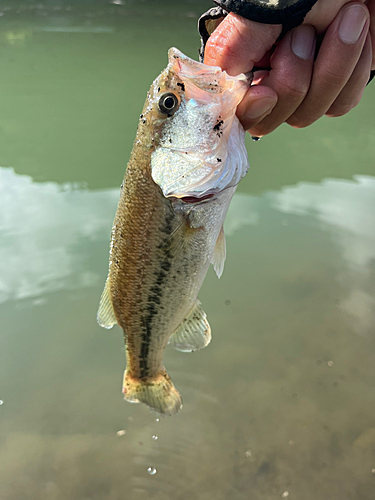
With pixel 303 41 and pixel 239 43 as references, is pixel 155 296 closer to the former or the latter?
pixel 239 43

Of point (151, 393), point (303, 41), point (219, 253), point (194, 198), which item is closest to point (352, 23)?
point (303, 41)

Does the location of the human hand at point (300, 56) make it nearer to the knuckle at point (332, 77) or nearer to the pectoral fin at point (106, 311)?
the knuckle at point (332, 77)

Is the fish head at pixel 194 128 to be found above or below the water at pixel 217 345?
above

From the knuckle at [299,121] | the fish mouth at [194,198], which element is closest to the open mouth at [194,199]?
the fish mouth at [194,198]

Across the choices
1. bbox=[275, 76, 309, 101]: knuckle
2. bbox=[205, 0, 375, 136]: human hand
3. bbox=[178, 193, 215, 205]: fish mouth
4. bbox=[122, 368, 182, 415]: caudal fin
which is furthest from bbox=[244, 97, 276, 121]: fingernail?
bbox=[122, 368, 182, 415]: caudal fin

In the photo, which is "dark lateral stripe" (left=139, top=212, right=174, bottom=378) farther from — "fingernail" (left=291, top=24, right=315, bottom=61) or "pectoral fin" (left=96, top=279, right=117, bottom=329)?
"fingernail" (left=291, top=24, right=315, bottom=61)

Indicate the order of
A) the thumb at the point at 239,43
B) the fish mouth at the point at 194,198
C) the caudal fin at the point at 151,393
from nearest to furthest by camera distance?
the thumb at the point at 239,43
the fish mouth at the point at 194,198
the caudal fin at the point at 151,393
